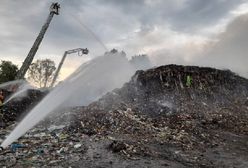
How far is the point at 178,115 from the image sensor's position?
14734mm

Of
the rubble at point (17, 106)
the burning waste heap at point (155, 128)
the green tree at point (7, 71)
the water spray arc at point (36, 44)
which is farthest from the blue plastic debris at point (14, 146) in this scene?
the green tree at point (7, 71)

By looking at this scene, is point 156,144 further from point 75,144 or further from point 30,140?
point 30,140

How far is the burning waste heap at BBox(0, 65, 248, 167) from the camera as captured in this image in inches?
359

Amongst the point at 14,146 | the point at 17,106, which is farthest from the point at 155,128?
the point at 17,106

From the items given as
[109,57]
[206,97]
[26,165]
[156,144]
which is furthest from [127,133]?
[109,57]

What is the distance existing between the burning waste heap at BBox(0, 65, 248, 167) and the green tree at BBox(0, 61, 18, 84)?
49.2 feet

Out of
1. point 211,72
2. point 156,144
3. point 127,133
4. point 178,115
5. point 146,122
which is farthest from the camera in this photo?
point 211,72

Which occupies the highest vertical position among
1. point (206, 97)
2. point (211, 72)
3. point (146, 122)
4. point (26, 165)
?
point (211, 72)

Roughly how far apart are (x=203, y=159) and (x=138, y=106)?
598 centimetres

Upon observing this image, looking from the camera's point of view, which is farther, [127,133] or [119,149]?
[127,133]

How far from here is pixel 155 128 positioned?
41.7ft

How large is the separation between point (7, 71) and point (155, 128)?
65.5 feet

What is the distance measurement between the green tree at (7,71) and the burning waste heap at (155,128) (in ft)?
49.2

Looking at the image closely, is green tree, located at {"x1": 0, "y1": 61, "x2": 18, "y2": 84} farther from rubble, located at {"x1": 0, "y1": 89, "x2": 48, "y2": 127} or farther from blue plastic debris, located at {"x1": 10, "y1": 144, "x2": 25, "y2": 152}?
blue plastic debris, located at {"x1": 10, "y1": 144, "x2": 25, "y2": 152}
